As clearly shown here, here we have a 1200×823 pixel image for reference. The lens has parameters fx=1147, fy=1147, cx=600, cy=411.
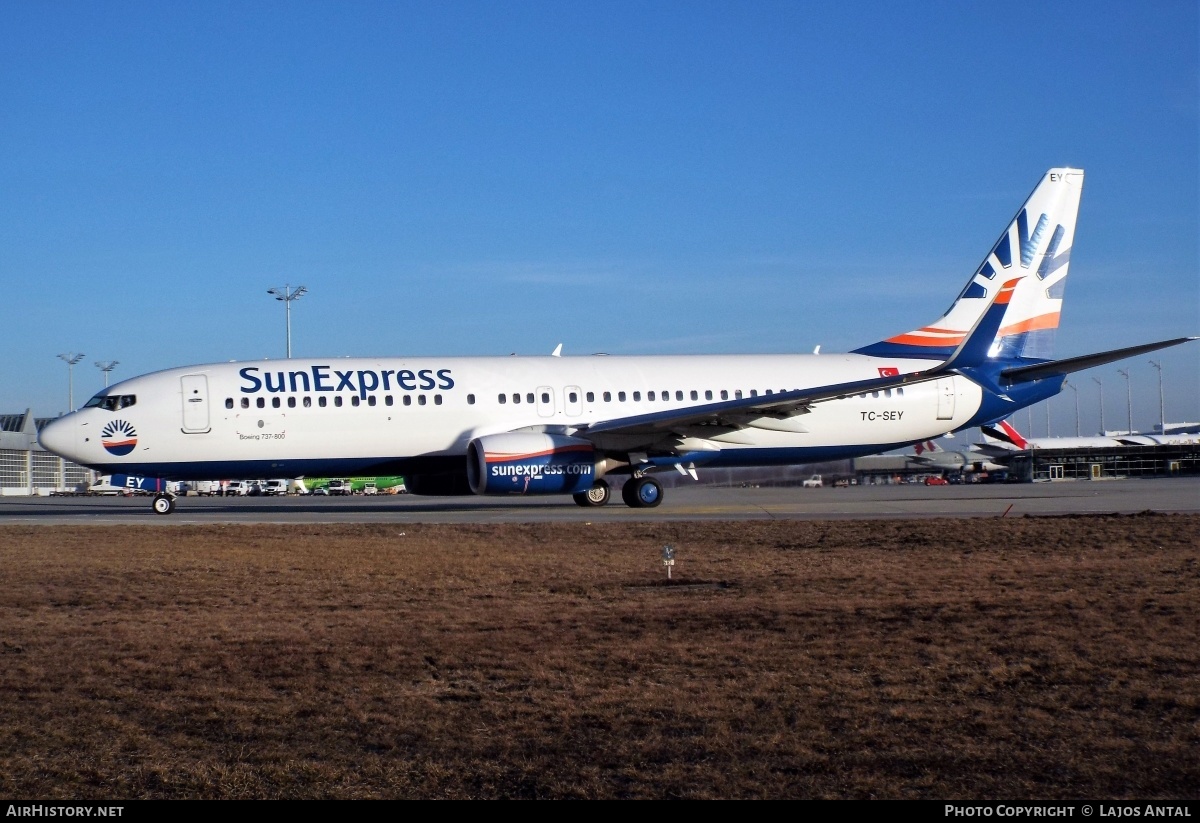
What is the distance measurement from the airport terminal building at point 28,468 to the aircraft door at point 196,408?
51.4m

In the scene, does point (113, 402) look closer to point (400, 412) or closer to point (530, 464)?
point (400, 412)

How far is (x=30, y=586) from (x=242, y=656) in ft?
19.9

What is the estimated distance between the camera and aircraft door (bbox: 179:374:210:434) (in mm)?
26344

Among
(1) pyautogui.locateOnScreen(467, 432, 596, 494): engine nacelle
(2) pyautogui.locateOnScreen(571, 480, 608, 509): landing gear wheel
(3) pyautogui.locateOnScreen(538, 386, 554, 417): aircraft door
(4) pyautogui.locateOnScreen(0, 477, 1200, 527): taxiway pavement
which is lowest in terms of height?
(4) pyautogui.locateOnScreen(0, 477, 1200, 527): taxiway pavement

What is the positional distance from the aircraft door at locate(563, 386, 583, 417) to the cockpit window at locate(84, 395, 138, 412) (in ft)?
32.6

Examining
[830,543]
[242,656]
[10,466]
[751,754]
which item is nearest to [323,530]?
[830,543]

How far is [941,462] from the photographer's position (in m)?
80.8

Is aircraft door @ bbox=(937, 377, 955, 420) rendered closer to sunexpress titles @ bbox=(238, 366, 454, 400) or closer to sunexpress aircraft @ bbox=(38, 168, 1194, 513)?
sunexpress aircraft @ bbox=(38, 168, 1194, 513)

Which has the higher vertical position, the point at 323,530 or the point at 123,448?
the point at 123,448

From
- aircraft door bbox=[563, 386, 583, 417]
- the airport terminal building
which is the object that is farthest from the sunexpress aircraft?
the airport terminal building

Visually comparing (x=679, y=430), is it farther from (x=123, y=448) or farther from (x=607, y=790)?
(x=607, y=790)

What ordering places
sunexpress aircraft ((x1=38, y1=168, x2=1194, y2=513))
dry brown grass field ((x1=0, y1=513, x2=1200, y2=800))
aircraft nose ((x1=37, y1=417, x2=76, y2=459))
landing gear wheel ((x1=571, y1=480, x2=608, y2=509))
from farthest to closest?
landing gear wheel ((x1=571, y1=480, x2=608, y2=509)) → aircraft nose ((x1=37, y1=417, x2=76, y2=459)) → sunexpress aircraft ((x1=38, y1=168, x2=1194, y2=513)) → dry brown grass field ((x1=0, y1=513, x2=1200, y2=800))

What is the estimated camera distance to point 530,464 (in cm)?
2475

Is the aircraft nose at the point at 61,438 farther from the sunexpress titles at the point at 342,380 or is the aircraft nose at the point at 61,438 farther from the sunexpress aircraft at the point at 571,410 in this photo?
the sunexpress titles at the point at 342,380
